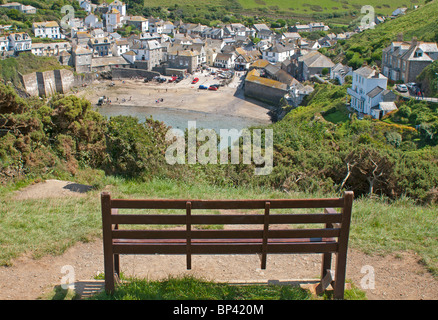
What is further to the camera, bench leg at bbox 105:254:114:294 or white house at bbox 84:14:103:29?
white house at bbox 84:14:103:29

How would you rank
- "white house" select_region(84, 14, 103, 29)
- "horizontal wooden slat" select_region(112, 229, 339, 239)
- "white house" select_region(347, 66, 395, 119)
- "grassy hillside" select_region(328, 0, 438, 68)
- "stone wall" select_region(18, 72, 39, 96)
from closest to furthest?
1. "horizontal wooden slat" select_region(112, 229, 339, 239)
2. "white house" select_region(347, 66, 395, 119)
3. "grassy hillside" select_region(328, 0, 438, 68)
4. "stone wall" select_region(18, 72, 39, 96)
5. "white house" select_region(84, 14, 103, 29)

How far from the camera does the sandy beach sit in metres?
38.3

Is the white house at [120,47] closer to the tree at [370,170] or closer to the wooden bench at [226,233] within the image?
the tree at [370,170]

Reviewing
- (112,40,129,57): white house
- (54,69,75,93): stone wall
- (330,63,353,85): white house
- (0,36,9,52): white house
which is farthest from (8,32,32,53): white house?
(330,63,353,85): white house

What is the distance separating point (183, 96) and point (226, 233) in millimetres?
39344

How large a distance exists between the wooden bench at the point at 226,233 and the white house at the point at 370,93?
25355 millimetres

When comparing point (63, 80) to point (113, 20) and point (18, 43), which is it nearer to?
point (18, 43)

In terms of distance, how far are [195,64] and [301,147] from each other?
44555 mm

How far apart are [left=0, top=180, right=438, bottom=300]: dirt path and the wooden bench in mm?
625

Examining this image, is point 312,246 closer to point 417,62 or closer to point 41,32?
point 417,62

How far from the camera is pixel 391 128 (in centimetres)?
2505

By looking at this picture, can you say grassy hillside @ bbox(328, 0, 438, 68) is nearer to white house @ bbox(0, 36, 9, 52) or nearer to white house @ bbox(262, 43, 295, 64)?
white house @ bbox(262, 43, 295, 64)

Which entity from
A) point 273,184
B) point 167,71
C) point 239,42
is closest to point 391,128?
point 273,184

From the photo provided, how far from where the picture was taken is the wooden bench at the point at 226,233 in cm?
362
